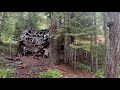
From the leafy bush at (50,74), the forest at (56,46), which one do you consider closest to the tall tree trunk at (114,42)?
the forest at (56,46)

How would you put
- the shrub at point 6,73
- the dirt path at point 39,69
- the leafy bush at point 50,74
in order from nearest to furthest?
1. the shrub at point 6,73
2. the leafy bush at point 50,74
3. the dirt path at point 39,69

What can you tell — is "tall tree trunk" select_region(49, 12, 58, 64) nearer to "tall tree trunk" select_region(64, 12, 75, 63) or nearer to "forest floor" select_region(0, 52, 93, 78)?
"forest floor" select_region(0, 52, 93, 78)

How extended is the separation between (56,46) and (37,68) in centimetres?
139

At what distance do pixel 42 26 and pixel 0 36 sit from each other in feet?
8.48

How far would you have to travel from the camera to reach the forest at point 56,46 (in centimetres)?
879

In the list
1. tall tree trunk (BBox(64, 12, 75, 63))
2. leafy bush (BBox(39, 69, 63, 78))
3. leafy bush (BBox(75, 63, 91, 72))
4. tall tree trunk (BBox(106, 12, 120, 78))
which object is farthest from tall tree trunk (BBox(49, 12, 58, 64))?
tall tree trunk (BBox(106, 12, 120, 78))

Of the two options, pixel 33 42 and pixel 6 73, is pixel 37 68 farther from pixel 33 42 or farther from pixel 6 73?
pixel 33 42

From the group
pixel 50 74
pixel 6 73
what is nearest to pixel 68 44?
pixel 50 74

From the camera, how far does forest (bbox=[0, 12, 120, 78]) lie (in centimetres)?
879

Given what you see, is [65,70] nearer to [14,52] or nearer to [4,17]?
[14,52]

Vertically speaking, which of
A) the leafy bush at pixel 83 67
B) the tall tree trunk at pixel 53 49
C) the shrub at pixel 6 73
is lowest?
the leafy bush at pixel 83 67

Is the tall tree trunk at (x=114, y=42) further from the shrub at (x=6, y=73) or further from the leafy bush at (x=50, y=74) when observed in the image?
the shrub at (x=6, y=73)
